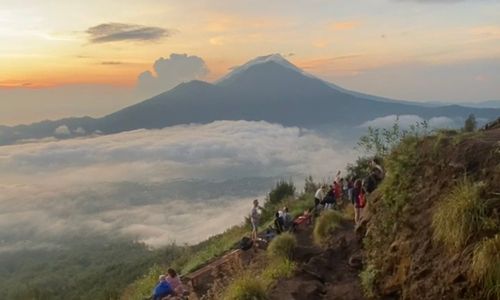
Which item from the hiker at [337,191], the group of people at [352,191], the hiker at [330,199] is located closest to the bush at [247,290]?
the group of people at [352,191]

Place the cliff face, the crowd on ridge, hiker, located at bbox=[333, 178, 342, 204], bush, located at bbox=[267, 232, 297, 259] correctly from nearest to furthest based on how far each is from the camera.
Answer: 1. the cliff face
2. the crowd on ridge
3. bush, located at bbox=[267, 232, 297, 259]
4. hiker, located at bbox=[333, 178, 342, 204]

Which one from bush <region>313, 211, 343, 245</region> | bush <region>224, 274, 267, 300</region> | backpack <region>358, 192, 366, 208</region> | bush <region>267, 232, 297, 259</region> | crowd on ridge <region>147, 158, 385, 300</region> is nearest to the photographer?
bush <region>224, 274, 267, 300</region>

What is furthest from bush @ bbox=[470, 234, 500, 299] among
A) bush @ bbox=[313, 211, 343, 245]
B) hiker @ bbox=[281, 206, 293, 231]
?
hiker @ bbox=[281, 206, 293, 231]

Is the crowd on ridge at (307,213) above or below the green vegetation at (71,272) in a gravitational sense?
above

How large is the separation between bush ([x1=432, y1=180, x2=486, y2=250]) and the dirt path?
218 cm

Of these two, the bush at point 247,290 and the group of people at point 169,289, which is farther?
the group of people at point 169,289

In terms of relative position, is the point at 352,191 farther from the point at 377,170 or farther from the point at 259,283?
the point at 259,283

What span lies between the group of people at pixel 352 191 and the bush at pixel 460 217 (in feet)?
15.3

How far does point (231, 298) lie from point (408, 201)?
140 inches

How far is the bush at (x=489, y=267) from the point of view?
689 cm

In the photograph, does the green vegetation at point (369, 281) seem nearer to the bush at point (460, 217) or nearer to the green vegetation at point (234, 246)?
the bush at point (460, 217)

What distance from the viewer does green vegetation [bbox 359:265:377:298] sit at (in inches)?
370

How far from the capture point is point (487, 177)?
327 inches

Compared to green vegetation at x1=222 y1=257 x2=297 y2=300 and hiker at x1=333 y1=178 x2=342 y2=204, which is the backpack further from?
hiker at x1=333 y1=178 x2=342 y2=204
